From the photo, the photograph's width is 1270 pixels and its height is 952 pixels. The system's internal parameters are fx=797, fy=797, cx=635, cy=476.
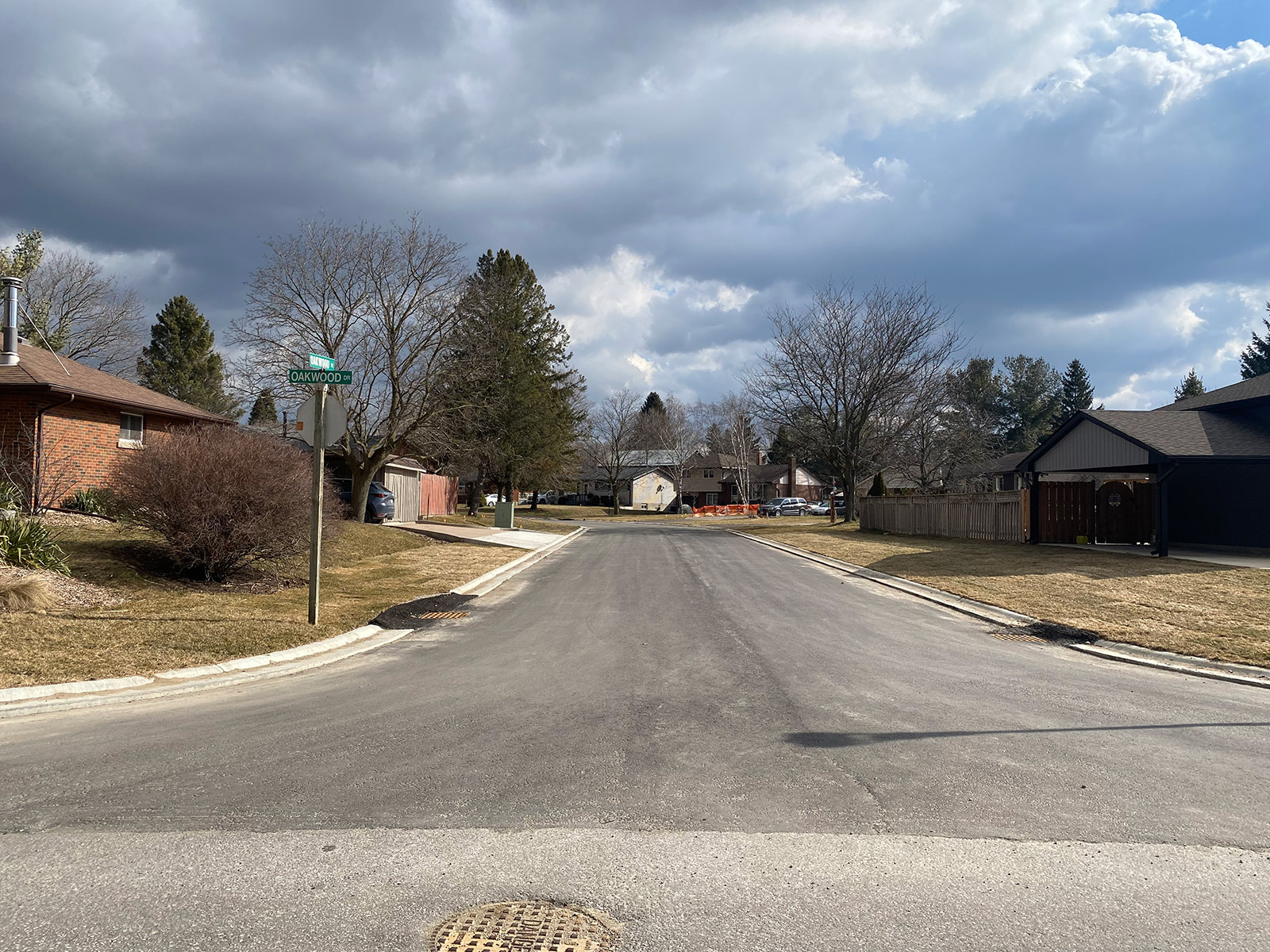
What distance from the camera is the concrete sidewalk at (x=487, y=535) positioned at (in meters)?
27.1

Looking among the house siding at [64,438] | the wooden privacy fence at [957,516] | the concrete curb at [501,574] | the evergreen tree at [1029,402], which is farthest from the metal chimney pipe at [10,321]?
the evergreen tree at [1029,402]

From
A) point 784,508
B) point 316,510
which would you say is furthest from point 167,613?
point 784,508

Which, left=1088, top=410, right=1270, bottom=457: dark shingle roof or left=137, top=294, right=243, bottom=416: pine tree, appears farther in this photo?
left=137, top=294, right=243, bottom=416: pine tree

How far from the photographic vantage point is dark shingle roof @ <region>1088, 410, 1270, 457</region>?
20578mm

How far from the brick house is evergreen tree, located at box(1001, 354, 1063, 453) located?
76.7 m

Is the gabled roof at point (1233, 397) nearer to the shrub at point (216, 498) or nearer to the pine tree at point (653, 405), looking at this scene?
the shrub at point (216, 498)

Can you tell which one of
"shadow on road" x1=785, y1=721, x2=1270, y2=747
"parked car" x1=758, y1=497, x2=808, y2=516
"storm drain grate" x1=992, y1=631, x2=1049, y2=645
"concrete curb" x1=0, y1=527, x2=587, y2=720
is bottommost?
"concrete curb" x1=0, y1=527, x2=587, y2=720

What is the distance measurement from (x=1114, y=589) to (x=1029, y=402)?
74003mm

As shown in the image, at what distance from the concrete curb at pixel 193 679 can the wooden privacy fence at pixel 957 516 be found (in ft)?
71.6

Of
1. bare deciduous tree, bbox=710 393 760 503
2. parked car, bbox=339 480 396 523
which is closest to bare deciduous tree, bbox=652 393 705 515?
bare deciduous tree, bbox=710 393 760 503

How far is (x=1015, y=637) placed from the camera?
11.0 meters

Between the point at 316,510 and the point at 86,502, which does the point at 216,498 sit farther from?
the point at 86,502

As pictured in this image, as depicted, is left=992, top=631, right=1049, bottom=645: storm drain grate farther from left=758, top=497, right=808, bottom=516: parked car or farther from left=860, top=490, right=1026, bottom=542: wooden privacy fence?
left=758, top=497, right=808, bottom=516: parked car

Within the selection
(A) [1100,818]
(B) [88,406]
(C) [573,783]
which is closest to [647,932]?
(C) [573,783]
